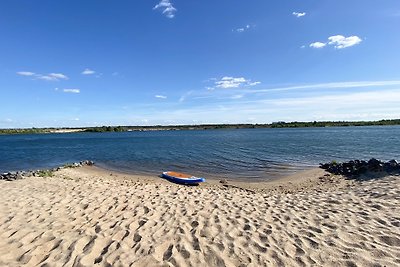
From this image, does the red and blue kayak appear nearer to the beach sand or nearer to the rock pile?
the beach sand

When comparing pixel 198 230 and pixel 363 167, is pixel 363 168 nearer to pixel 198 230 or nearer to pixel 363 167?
pixel 363 167

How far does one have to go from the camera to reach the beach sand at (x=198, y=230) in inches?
218

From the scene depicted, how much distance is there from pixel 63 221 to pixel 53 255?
211 centimetres

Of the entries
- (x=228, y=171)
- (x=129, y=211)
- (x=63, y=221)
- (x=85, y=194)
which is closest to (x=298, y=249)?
(x=129, y=211)

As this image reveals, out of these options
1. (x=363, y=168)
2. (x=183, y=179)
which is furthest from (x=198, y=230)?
(x=363, y=168)

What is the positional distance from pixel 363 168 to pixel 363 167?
0.08 m

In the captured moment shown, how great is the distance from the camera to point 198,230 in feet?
22.9

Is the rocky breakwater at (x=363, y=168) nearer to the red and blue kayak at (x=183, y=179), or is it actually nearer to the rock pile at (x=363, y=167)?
the rock pile at (x=363, y=167)

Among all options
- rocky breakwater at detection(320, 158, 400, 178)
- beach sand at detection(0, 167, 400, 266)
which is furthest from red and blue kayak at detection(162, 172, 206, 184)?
rocky breakwater at detection(320, 158, 400, 178)

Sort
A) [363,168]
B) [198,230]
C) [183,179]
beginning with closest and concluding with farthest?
[198,230]
[363,168]
[183,179]

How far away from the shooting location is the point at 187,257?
5594mm

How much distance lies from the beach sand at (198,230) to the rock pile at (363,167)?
6565mm

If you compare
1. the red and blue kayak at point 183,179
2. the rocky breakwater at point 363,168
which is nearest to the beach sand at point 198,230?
the rocky breakwater at point 363,168

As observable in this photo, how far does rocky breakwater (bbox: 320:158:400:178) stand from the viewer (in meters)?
16.2
